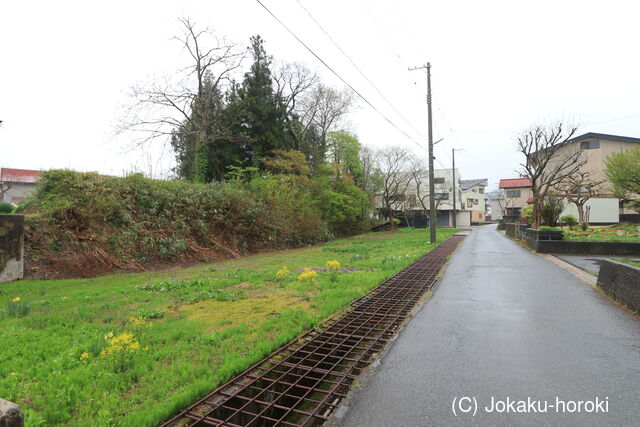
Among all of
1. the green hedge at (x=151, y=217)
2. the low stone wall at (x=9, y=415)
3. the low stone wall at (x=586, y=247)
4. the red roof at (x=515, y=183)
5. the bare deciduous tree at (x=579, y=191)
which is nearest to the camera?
the low stone wall at (x=9, y=415)

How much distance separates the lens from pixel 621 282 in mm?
6379

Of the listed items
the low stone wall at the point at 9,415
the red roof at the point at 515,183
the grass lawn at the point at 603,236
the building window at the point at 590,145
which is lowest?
the grass lawn at the point at 603,236

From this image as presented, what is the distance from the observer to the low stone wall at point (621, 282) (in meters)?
5.80

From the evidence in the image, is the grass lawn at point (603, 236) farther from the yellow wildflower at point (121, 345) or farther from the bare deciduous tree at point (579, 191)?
the yellow wildflower at point (121, 345)

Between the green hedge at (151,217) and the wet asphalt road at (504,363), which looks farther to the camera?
the green hedge at (151,217)

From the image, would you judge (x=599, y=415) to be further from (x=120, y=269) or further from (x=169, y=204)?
(x=169, y=204)

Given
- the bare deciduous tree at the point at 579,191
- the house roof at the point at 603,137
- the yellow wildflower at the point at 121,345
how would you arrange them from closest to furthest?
the yellow wildflower at the point at 121,345 → the bare deciduous tree at the point at 579,191 → the house roof at the point at 603,137

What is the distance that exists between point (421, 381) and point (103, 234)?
10859 millimetres

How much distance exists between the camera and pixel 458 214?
63250mm

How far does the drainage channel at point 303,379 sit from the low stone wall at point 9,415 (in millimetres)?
1062

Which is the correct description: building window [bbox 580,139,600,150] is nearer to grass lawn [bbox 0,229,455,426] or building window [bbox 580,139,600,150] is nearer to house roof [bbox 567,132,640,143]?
house roof [bbox 567,132,640,143]

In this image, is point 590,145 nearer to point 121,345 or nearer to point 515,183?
point 515,183

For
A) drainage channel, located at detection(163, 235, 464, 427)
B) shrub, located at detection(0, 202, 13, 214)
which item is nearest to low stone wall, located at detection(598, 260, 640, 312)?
drainage channel, located at detection(163, 235, 464, 427)

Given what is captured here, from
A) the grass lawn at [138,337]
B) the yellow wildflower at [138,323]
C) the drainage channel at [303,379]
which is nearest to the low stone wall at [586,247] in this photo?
the grass lawn at [138,337]
